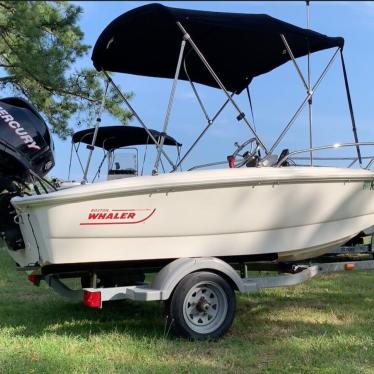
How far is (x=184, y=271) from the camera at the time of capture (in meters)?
4.51

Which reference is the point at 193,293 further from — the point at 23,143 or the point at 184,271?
the point at 23,143

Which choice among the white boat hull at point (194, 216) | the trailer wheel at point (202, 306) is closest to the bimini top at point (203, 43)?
the white boat hull at point (194, 216)

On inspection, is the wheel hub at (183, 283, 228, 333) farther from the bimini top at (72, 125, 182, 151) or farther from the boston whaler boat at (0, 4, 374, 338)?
the bimini top at (72, 125, 182, 151)

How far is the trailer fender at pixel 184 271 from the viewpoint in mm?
4461

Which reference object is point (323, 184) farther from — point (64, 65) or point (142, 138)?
point (64, 65)

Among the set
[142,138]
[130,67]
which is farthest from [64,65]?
[130,67]

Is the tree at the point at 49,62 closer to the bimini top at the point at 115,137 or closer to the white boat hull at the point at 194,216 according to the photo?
the bimini top at the point at 115,137

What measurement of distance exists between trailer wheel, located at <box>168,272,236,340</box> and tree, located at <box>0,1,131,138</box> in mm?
6242

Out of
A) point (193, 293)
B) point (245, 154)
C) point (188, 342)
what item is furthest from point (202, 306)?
point (245, 154)

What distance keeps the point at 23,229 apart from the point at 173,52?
105 inches

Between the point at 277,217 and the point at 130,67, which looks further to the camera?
the point at 130,67

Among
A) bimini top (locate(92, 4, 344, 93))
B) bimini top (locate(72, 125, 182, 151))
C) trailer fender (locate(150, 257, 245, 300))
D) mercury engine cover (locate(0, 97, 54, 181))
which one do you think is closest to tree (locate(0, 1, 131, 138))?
bimini top (locate(72, 125, 182, 151))

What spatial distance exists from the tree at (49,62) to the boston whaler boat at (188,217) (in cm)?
477

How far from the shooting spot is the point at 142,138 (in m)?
10.3
